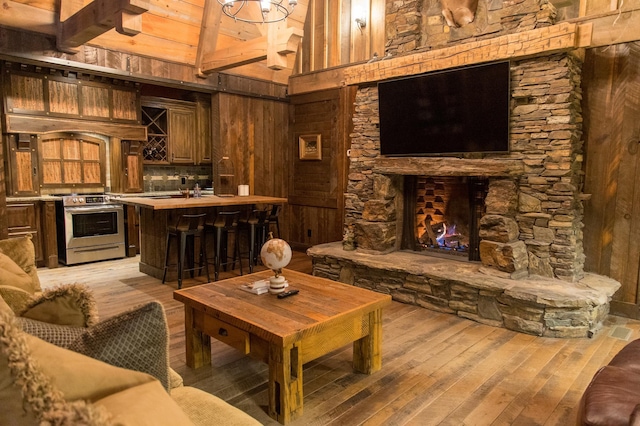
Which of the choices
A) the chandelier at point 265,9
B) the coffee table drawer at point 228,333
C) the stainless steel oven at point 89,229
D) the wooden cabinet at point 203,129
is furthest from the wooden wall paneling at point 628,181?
the wooden cabinet at point 203,129

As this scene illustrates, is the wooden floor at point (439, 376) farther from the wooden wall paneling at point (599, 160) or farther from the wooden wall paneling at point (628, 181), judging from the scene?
the wooden wall paneling at point (599, 160)

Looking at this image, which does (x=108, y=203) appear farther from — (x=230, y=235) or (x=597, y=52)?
Result: (x=597, y=52)

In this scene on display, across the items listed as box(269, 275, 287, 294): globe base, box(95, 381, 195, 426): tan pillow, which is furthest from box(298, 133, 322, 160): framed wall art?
box(95, 381, 195, 426): tan pillow

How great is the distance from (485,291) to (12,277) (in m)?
3.57

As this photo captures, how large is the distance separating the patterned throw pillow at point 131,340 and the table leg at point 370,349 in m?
2.04

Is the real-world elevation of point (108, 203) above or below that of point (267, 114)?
below

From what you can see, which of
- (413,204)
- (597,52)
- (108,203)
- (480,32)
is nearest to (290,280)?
(413,204)

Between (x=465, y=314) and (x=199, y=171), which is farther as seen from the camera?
(x=199, y=171)

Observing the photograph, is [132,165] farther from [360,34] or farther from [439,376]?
[439,376]

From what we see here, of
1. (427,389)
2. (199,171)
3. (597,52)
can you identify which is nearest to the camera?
(427,389)

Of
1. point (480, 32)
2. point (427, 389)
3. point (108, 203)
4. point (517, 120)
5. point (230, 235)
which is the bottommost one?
point (427, 389)

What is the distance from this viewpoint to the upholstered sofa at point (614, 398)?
5.28 ft

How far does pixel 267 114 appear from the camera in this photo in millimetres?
7238

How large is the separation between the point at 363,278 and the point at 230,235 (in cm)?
221
